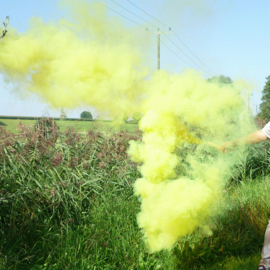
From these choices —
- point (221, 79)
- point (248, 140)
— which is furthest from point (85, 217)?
point (221, 79)

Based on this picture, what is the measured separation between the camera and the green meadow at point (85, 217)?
3.28m

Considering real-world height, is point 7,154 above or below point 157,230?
above

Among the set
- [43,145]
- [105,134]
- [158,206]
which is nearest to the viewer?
[158,206]

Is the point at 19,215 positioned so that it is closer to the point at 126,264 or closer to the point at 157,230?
the point at 126,264

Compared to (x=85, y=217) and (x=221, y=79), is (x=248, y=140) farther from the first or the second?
(x=85, y=217)

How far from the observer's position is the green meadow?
328 centimetres

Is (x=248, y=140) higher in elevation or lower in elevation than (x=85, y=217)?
higher

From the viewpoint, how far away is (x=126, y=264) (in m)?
3.30

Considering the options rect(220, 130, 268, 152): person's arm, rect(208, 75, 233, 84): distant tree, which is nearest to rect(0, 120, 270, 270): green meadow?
rect(220, 130, 268, 152): person's arm

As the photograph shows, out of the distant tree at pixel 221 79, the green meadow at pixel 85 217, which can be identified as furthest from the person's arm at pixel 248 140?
the green meadow at pixel 85 217

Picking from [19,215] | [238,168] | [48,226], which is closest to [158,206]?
[48,226]

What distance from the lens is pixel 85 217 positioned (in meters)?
3.80

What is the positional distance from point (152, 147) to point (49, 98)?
1238mm

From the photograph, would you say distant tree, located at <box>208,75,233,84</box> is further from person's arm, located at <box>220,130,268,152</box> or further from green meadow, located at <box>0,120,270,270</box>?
green meadow, located at <box>0,120,270,270</box>
